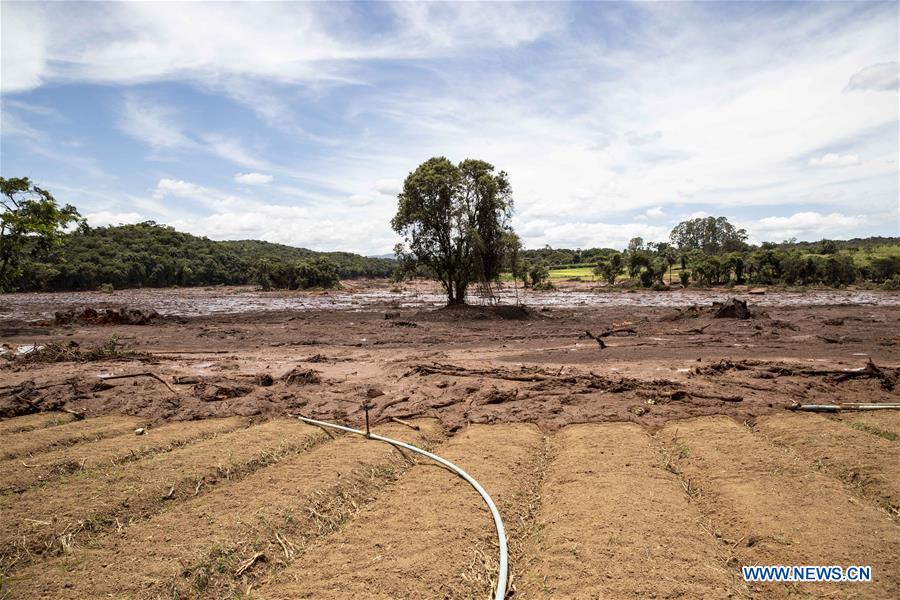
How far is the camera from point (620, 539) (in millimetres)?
4629

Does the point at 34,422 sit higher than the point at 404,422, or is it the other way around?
the point at 34,422

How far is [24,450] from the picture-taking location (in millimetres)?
7145

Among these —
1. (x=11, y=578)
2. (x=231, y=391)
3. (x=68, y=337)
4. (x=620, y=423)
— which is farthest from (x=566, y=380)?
(x=68, y=337)

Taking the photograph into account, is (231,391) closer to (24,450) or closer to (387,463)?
(24,450)

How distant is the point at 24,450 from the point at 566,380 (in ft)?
32.6

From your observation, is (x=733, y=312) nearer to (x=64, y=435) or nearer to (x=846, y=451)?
(x=846, y=451)

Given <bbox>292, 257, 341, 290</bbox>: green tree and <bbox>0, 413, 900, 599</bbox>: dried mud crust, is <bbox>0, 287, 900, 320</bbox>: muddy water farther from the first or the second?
<bbox>0, 413, 900, 599</bbox>: dried mud crust

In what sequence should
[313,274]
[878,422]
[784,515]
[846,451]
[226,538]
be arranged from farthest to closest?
[313,274] < [878,422] < [846,451] < [784,515] < [226,538]

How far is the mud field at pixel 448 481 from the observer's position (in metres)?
4.24

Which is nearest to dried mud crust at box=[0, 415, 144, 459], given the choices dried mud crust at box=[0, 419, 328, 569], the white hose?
dried mud crust at box=[0, 419, 328, 569]

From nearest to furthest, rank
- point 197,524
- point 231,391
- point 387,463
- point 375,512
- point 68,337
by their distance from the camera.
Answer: point 197,524 < point 375,512 < point 387,463 < point 231,391 < point 68,337

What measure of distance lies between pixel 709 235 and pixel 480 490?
13441cm

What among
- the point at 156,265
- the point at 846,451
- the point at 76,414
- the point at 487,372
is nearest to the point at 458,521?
the point at 846,451

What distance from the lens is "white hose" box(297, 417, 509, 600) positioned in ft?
13.4
